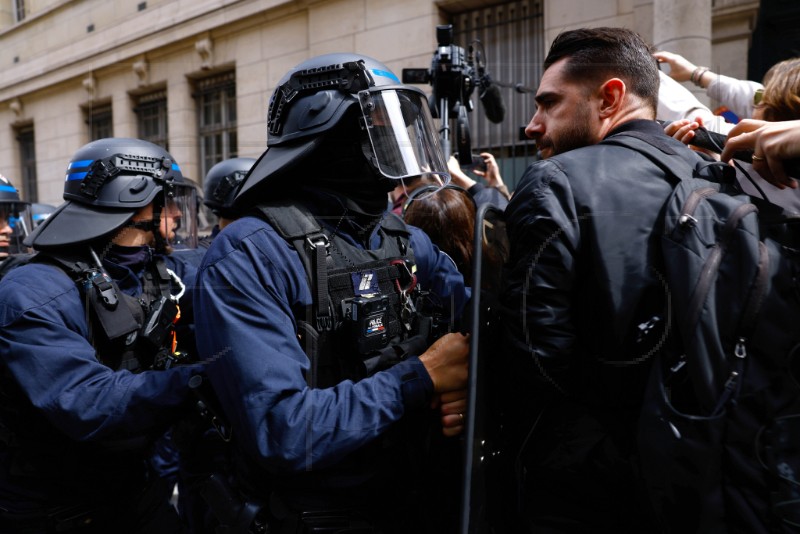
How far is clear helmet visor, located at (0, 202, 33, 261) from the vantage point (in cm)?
275

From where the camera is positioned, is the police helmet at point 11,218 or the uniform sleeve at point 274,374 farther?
the police helmet at point 11,218

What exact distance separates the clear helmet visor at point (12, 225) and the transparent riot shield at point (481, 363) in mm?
2502

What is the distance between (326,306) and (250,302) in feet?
0.66

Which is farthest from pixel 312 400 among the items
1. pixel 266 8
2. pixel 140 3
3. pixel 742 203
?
pixel 266 8

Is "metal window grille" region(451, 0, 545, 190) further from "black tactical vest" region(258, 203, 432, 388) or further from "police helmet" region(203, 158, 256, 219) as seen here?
"police helmet" region(203, 158, 256, 219)

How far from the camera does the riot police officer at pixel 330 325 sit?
128 centimetres

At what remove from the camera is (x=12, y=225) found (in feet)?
9.77

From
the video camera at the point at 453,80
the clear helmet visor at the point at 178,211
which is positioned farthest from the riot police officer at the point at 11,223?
the video camera at the point at 453,80

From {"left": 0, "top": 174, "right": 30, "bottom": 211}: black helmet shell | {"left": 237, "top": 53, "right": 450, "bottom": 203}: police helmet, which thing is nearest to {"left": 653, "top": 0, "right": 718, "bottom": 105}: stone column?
{"left": 237, "top": 53, "right": 450, "bottom": 203}: police helmet

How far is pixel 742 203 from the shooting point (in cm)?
104

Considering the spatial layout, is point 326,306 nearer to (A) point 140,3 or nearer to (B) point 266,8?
(A) point 140,3

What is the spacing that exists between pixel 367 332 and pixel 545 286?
1.64 feet

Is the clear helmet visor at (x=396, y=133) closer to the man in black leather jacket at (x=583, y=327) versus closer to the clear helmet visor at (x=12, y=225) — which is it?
the man in black leather jacket at (x=583, y=327)

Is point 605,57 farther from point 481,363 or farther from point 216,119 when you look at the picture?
point 216,119
